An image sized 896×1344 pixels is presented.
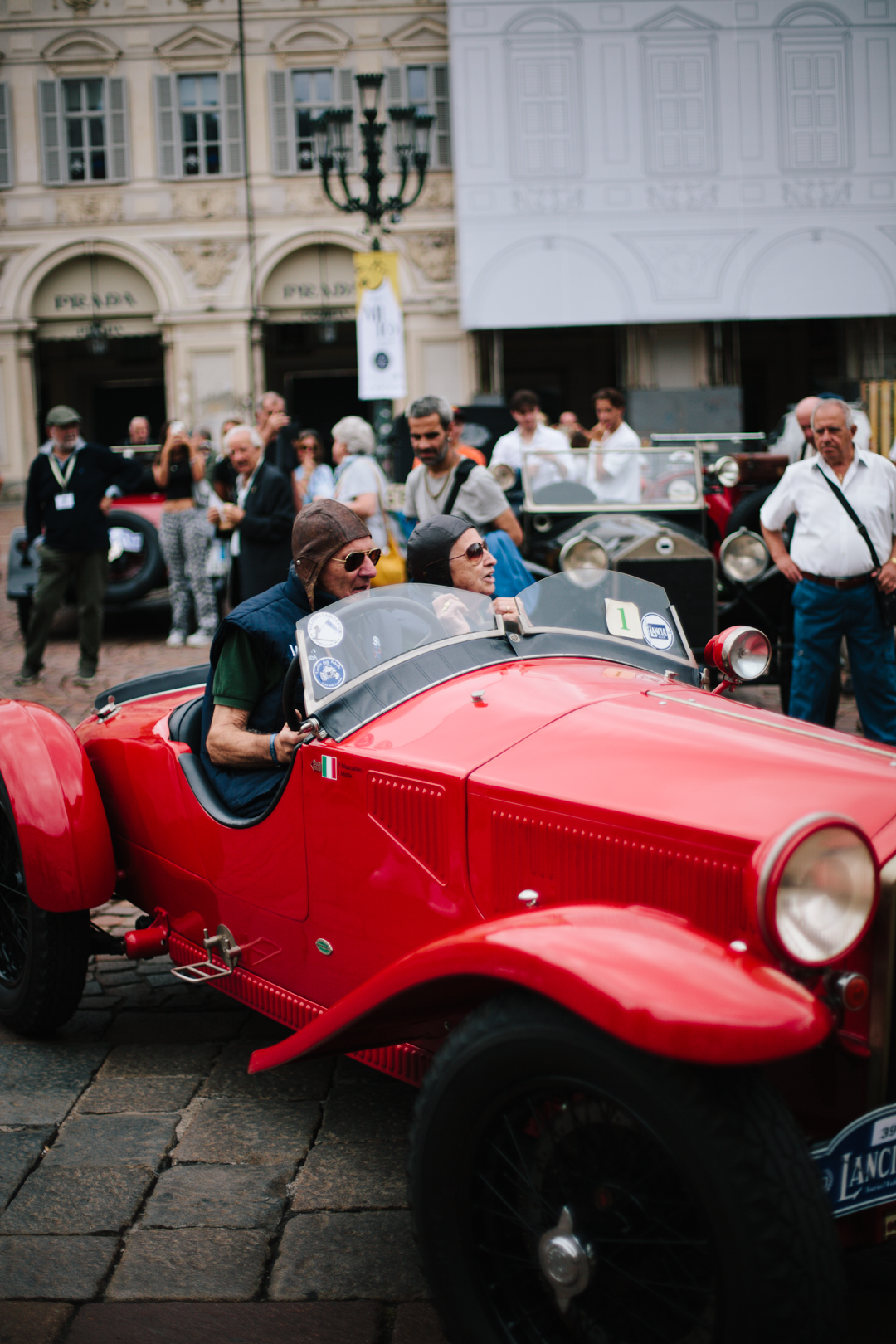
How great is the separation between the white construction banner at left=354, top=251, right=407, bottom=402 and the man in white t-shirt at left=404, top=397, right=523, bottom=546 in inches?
162

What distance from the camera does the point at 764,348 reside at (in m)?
27.1

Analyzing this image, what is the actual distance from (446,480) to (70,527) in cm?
381

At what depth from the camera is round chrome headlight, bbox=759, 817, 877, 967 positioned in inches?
73.3

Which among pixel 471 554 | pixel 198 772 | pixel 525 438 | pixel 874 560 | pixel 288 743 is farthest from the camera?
pixel 525 438

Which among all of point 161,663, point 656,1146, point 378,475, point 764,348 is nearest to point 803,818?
point 656,1146

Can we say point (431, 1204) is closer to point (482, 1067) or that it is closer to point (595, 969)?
point (482, 1067)

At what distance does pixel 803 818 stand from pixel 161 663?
803 centimetres

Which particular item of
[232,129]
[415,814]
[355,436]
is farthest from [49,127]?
[415,814]

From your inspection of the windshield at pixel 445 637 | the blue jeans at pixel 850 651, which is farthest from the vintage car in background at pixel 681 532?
the windshield at pixel 445 637

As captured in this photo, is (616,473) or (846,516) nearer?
(846,516)

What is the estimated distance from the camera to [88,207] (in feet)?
75.3

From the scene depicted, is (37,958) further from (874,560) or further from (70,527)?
(70,527)

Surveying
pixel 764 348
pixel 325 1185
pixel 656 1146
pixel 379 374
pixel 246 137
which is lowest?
pixel 325 1185

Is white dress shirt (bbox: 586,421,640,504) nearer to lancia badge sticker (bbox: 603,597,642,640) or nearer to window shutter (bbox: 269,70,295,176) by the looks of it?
lancia badge sticker (bbox: 603,597,642,640)
